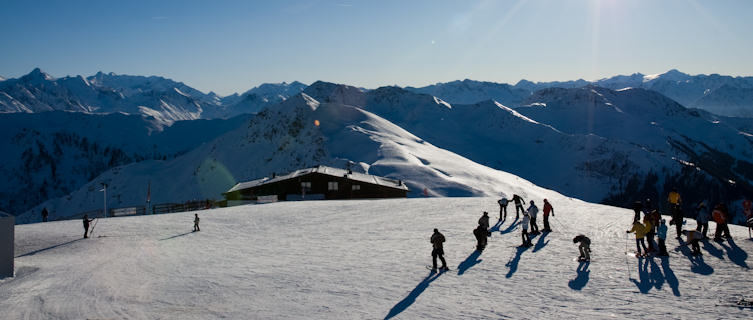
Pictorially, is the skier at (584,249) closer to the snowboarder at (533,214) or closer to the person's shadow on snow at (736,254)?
the snowboarder at (533,214)

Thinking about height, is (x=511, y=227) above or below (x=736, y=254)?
above

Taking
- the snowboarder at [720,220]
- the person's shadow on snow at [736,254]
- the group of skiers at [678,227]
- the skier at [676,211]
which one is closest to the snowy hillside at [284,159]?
the skier at [676,211]

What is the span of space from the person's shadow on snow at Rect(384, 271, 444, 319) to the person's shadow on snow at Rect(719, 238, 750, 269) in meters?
11.0

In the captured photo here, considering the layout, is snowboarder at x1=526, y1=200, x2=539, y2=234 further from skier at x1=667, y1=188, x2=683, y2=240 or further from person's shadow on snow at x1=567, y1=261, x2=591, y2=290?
skier at x1=667, y1=188, x2=683, y2=240

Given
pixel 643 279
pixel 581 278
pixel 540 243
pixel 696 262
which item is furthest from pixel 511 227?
pixel 643 279

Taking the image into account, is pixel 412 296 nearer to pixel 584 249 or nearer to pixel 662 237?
pixel 584 249

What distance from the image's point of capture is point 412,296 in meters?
15.8

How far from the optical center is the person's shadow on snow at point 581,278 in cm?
1631

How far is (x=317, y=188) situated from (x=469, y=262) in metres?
40.2

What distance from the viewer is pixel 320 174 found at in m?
58.2

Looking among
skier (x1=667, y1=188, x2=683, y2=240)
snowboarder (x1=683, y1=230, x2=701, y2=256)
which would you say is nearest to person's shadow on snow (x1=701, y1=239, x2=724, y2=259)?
snowboarder (x1=683, y1=230, x2=701, y2=256)

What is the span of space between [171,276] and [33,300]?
4.54 meters

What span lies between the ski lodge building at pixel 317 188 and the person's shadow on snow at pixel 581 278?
41.3m

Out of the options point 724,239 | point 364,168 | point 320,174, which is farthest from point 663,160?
point 724,239
